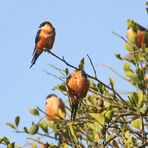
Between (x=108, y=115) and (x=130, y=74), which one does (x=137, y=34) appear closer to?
(x=130, y=74)

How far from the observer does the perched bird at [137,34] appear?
10.3 feet

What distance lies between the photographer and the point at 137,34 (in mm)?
3207

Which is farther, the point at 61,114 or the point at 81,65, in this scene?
the point at 81,65

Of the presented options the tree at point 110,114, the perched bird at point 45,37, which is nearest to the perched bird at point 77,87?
the tree at point 110,114

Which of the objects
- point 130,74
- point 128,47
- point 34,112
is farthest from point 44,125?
point 128,47

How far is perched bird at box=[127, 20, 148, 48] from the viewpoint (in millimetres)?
3146

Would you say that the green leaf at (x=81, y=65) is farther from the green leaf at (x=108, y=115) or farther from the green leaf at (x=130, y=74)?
the green leaf at (x=108, y=115)

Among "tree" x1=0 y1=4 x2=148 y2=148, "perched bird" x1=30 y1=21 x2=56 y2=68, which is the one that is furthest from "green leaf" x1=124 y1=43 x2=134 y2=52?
"perched bird" x1=30 y1=21 x2=56 y2=68

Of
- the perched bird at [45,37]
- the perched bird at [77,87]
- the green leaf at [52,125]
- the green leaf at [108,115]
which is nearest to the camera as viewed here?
the green leaf at [108,115]

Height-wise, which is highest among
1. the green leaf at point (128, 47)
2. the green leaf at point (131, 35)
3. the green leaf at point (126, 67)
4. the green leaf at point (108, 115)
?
the green leaf at point (131, 35)

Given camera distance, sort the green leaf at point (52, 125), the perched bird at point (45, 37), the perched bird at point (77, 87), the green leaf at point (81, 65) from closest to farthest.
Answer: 1. the perched bird at point (77, 87)
2. the green leaf at point (52, 125)
3. the green leaf at point (81, 65)
4. the perched bird at point (45, 37)

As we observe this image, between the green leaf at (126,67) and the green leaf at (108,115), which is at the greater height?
the green leaf at (126,67)

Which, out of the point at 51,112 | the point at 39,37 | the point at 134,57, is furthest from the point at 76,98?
the point at 39,37

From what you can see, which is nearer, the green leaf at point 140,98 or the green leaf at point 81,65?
the green leaf at point 140,98
